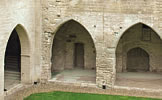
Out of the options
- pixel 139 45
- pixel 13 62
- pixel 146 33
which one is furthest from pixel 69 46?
pixel 146 33

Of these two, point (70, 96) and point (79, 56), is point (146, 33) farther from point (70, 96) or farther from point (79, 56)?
point (70, 96)

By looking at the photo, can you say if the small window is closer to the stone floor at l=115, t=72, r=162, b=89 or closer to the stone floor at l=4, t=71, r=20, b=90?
the stone floor at l=115, t=72, r=162, b=89

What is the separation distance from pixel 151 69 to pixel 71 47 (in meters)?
4.42

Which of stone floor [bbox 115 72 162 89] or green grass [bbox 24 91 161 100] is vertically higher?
stone floor [bbox 115 72 162 89]

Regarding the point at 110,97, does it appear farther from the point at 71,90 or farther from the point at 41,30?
the point at 41,30

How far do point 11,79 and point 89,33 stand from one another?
13.7 ft

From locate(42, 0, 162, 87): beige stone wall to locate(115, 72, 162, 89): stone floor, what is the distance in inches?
37.0

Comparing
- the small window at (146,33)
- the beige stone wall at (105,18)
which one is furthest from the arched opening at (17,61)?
the small window at (146,33)

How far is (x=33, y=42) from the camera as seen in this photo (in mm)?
12961

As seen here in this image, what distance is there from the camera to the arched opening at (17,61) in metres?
12.5

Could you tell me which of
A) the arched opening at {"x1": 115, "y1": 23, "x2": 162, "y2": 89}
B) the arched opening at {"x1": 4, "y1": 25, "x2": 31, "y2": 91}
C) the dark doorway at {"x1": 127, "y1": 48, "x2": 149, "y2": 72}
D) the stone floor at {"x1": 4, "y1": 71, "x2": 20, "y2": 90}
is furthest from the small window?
the stone floor at {"x1": 4, "y1": 71, "x2": 20, "y2": 90}

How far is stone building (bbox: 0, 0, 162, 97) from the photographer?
1209cm

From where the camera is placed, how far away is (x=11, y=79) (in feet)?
43.9

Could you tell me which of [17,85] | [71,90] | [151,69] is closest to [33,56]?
[17,85]
